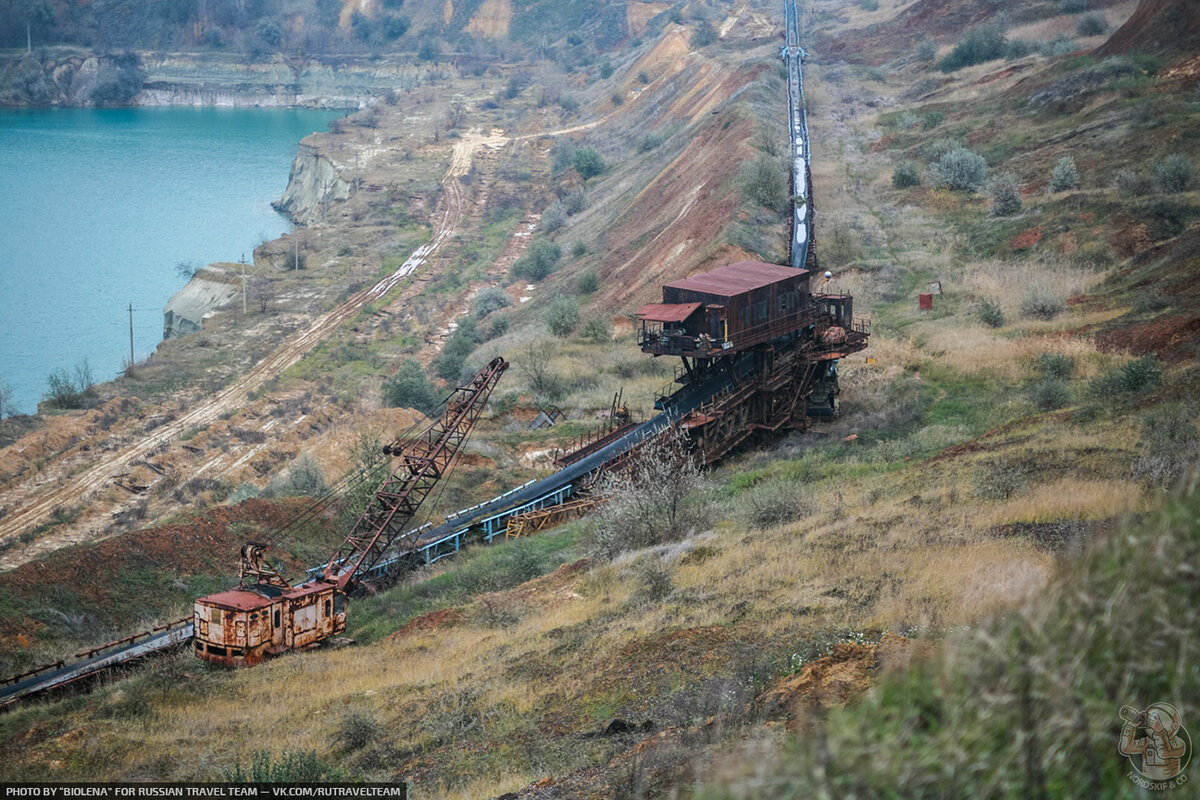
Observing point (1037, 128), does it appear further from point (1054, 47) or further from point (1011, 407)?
point (1011, 407)

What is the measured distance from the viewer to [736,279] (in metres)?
37.0

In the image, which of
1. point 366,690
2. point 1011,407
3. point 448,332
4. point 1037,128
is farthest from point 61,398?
point 1037,128

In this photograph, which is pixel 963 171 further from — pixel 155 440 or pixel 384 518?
pixel 155 440

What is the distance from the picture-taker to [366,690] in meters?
20.1

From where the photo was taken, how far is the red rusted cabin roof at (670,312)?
112 feet

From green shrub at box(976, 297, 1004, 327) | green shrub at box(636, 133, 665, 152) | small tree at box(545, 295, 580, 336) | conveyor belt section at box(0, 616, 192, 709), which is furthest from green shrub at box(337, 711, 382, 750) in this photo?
green shrub at box(636, 133, 665, 152)

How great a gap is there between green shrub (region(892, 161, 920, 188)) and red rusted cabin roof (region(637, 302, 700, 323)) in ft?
113

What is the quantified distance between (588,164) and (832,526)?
2955 inches

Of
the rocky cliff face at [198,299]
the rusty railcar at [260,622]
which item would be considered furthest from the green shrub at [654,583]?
the rocky cliff face at [198,299]

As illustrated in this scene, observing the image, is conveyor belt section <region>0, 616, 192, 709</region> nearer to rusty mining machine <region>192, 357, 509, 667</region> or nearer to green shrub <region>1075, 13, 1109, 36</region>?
rusty mining machine <region>192, 357, 509, 667</region>

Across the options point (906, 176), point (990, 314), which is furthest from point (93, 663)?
point (906, 176)

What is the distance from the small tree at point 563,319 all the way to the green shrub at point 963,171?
24.0 metres

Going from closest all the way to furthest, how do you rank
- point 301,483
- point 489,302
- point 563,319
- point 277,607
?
point 277,607, point 301,483, point 563,319, point 489,302

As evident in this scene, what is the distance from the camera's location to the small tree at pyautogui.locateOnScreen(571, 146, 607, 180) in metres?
93.6
